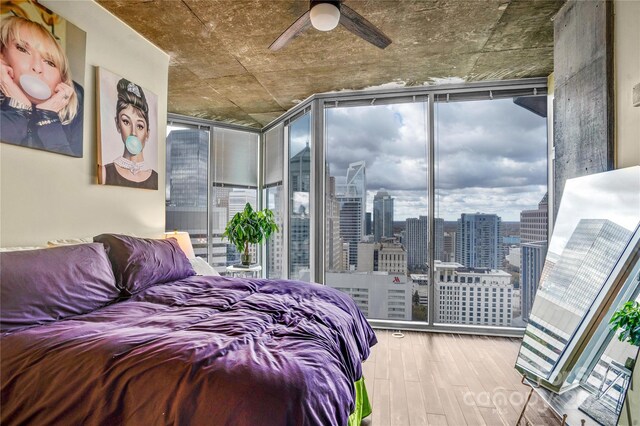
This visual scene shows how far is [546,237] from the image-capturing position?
3.71 metres

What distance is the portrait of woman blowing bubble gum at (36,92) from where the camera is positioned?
6.16 feet

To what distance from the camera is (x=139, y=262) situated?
2150 mm

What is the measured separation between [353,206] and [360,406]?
263cm

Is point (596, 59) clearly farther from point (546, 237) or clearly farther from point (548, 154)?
point (546, 237)

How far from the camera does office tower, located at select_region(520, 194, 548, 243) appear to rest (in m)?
3.74

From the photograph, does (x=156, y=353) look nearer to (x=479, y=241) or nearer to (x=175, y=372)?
(x=175, y=372)

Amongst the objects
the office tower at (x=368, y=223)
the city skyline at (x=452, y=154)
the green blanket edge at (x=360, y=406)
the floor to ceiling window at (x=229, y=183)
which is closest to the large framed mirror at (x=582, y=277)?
the green blanket edge at (x=360, y=406)

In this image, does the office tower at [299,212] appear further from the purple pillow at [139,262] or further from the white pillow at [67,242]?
the white pillow at [67,242]

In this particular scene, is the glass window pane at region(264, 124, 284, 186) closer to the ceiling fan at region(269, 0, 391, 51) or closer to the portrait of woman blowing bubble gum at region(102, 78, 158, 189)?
the portrait of woman blowing bubble gum at region(102, 78, 158, 189)

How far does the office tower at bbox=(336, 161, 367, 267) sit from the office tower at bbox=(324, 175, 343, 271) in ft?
0.21

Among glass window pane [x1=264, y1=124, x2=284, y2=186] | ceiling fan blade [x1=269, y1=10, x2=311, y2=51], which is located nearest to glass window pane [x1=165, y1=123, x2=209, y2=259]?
glass window pane [x1=264, y1=124, x2=284, y2=186]

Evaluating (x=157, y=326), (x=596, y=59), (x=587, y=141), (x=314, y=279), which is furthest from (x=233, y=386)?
Answer: (x=314, y=279)

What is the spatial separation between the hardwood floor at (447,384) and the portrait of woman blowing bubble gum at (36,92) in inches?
106

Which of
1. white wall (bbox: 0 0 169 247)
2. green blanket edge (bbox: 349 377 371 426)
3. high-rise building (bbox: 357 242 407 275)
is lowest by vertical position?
green blanket edge (bbox: 349 377 371 426)
